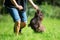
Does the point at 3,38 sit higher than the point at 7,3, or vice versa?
the point at 7,3

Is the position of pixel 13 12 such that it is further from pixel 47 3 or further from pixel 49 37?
pixel 47 3

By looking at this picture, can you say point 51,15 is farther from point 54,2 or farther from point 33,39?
point 33,39

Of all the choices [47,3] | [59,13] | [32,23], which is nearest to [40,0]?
[47,3]

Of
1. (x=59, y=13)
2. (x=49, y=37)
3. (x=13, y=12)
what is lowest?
(x=59, y=13)

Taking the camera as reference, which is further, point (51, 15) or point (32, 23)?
point (51, 15)

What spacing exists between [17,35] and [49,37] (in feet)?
3.41

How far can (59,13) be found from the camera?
1789 cm

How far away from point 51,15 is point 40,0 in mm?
2919

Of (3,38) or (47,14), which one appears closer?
(3,38)

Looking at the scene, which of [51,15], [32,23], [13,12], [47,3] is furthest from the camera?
[47,3]

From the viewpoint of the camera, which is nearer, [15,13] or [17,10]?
[15,13]

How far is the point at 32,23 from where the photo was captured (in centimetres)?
1013

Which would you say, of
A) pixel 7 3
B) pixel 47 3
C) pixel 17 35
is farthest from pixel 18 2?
pixel 47 3

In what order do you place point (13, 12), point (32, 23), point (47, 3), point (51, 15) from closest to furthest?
point (13, 12) → point (32, 23) → point (51, 15) → point (47, 3)
